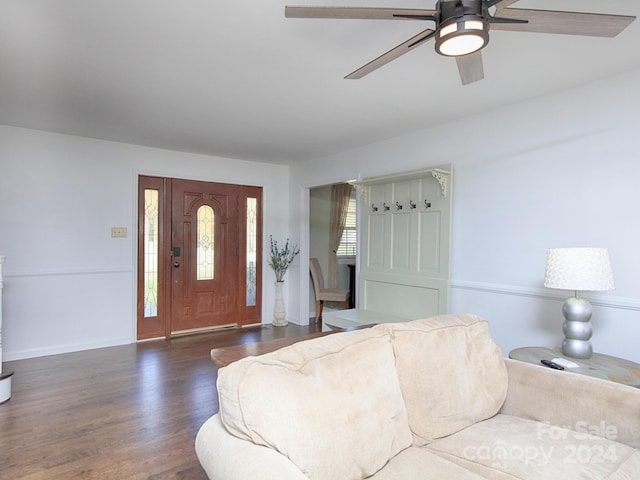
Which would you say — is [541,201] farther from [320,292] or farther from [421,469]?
[320,292]

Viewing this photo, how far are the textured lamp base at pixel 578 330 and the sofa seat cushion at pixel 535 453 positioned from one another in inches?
27.3

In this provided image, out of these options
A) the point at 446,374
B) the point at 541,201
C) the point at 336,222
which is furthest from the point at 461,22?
the point at 336,222

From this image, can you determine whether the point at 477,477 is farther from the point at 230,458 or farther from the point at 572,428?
the point at 230,458

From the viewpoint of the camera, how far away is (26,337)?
385cm

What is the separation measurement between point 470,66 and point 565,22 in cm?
45

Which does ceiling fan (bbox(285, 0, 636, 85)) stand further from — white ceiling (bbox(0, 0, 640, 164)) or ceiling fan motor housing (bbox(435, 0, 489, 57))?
white ceiling (bbox(0, 0, 640, 164))

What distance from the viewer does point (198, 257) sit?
493 centimetres

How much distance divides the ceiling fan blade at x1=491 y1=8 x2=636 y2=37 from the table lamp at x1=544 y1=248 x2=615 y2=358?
3.82ft

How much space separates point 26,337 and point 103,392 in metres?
1.50

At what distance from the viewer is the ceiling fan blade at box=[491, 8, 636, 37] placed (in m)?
1.37

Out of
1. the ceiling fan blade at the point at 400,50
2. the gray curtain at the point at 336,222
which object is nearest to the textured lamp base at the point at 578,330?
the ceiling fan blade at the point at 400,50

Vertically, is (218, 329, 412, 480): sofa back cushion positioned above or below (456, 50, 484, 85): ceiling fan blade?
below

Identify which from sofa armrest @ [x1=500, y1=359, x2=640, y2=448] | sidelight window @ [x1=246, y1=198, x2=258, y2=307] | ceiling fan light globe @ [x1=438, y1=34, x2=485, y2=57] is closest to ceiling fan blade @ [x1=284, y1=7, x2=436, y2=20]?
ceiling fan light globe @ [x1=438, y1=34, x2=485, y2=57]

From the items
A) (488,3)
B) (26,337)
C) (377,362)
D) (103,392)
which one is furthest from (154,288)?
(488,3)
